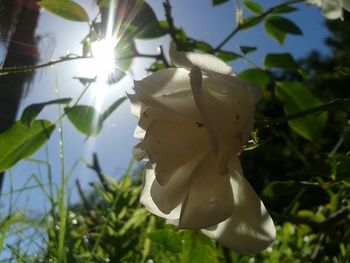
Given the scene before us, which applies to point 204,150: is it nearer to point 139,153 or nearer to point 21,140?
point 139,153

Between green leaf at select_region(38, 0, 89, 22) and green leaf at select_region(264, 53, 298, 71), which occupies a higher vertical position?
green leaf at select_region(38, 0, 89, 22)

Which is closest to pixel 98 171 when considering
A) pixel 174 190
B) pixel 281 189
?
pixel 281 189

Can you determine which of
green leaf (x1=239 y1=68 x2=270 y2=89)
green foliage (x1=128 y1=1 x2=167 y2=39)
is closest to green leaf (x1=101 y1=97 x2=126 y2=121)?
green foliage (x1=128 y1=1 x2=167 y2=39)

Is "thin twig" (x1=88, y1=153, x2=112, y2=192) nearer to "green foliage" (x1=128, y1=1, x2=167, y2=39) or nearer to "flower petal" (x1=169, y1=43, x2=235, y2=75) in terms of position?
"green foliage" (x1=128, y1=1, x2=167, y2=39)

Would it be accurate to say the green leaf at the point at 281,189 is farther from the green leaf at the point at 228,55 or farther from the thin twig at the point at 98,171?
the thin twig at the point at 98,171

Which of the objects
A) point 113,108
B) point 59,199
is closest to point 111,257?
point 59,199

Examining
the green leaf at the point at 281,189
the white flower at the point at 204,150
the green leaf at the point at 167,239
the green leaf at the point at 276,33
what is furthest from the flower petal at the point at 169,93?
the green leaf at the point at 276,33
